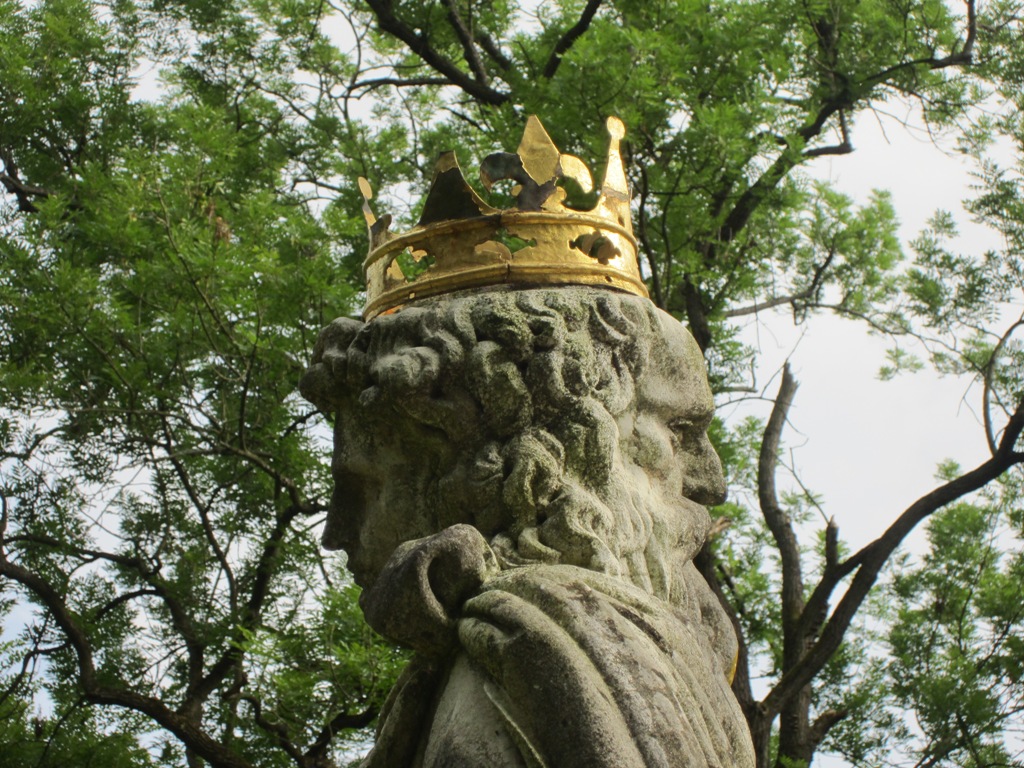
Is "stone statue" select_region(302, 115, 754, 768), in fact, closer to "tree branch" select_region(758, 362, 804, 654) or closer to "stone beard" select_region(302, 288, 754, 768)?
"stone beard" select_region(302, 288, 754, 768)

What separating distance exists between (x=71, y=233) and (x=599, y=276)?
6710 mm

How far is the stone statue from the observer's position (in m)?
2.27

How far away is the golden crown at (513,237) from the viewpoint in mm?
3057

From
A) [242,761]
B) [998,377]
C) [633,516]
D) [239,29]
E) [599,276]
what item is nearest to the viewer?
[633,516]

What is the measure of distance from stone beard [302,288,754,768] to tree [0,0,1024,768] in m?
3.52

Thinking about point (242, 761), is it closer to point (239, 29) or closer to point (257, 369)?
point (257, 369)

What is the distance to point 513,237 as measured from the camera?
3.18 metres

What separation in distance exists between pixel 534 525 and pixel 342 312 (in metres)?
5.20

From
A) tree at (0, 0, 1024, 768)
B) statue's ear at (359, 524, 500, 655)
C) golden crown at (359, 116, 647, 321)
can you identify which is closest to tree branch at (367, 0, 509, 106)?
tree at (0, 0, 1024, 768)

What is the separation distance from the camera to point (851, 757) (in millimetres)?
7984

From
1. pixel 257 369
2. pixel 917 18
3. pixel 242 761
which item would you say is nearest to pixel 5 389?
pixel 257 369

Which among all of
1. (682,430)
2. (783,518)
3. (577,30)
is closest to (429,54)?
(577,30)

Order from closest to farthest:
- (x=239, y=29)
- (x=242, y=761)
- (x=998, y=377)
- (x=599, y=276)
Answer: (x=599, y=276), (x=242, y=761), (x=998, y=377), (x=239, y=29)

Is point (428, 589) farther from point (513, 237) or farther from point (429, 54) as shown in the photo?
point (429, 54)
